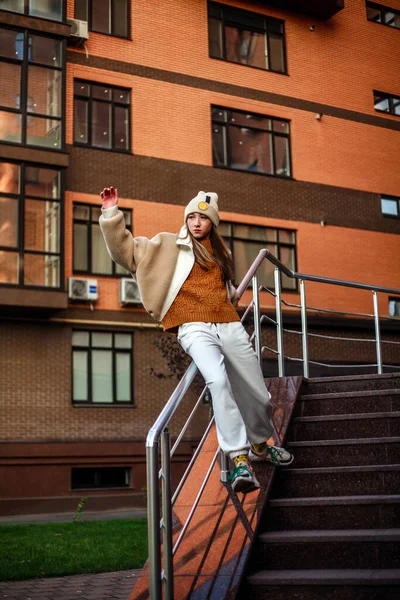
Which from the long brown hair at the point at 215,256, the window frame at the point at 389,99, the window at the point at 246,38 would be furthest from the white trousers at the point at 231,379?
the window frame at the point at 389,99

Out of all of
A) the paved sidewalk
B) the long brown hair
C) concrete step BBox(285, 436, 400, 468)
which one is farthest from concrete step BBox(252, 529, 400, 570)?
the long brown hair

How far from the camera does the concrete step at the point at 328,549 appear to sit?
5180 millimetres

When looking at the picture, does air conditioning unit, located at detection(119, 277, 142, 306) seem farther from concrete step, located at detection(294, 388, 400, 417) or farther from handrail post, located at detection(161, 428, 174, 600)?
handrail post, located at detection(161, 428, 174, 600)

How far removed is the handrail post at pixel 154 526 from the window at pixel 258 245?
19.7m

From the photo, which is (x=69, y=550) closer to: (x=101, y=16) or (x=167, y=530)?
(x=167, y=530)

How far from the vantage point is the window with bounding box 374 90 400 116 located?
28688mm

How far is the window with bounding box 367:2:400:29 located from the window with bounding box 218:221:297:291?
9.10 m

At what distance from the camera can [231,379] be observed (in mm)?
5645

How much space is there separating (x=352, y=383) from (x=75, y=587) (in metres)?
2.94

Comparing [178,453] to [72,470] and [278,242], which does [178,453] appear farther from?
[278,242]

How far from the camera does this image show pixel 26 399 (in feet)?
67.8

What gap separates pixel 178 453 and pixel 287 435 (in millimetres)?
15972

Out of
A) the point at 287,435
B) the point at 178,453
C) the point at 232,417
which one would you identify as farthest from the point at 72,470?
the point at 232,417

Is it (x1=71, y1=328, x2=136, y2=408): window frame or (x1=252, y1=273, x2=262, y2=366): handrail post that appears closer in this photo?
(x1=252, y1=273, x2=262, y2=366): handrail post
